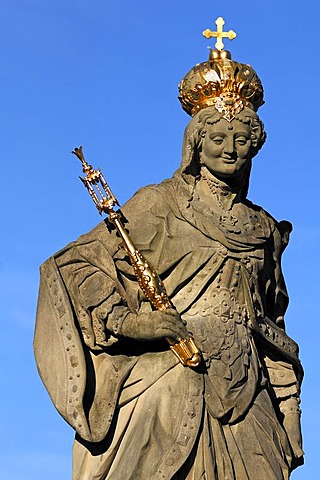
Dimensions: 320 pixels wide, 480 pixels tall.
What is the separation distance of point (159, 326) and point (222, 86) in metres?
2.17

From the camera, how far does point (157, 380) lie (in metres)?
15.4

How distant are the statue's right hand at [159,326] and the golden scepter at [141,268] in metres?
0.07

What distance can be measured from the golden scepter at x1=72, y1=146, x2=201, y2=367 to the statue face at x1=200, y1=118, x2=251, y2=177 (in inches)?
35.7

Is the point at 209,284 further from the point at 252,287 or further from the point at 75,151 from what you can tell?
the point at 75,151

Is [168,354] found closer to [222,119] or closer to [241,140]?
[241,140]

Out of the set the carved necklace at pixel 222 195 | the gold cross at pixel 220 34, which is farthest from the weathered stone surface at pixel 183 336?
the gold cross at pixel 220 34

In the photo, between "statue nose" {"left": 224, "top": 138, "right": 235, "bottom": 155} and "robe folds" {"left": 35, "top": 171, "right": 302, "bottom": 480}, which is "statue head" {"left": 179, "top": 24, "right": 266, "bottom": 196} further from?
"robe folds" {"left": 35, "top": 171, "right": 302, "bottom": 480}

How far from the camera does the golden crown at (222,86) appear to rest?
1587cm

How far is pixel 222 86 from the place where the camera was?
626 inches

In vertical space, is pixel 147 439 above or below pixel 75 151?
below

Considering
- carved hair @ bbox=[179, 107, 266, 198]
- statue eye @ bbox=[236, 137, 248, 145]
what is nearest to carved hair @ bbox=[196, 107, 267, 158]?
carved hair @ bbox=[179, 107, 266, 198]

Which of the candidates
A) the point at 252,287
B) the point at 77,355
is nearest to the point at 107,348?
the point at 77,355

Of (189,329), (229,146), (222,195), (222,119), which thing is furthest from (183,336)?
(222,119)

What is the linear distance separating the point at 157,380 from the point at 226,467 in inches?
35.5
